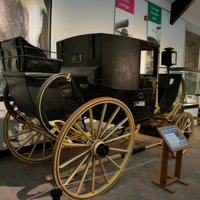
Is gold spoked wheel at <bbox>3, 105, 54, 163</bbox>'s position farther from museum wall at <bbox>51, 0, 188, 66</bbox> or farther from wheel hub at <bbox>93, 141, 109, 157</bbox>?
museum wall at <bbox>51, 0, 188, 66</bbox>

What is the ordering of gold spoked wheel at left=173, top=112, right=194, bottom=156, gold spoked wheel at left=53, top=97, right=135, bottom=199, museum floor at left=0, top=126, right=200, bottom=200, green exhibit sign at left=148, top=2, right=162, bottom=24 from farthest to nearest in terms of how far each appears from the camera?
green exhibit sign at left=148, top=2, right=162, bottom=24 < gold spoked wheel at left=173, top=112, right=194, bottom=156 < museum floor at left=0, top=126, right=200, bottom=200 < gold spoked wheel at left=53, top=97, right=135, bottom=199

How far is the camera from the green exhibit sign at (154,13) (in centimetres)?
496

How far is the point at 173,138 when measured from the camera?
218 cm

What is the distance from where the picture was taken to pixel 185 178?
245 centimetres

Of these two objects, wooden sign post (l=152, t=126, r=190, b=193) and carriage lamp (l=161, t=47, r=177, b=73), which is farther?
carriage lamp (l=161, t=47, r=177, b=73)

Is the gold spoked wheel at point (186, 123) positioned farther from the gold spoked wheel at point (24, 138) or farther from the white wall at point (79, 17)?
the white wall at point (79, 17)

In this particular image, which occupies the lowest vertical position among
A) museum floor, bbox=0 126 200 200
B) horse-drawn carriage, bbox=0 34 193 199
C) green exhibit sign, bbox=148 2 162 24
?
museum floor, bbox=0 126 200 200

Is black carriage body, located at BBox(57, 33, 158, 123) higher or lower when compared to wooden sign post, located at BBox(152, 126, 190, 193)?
higher

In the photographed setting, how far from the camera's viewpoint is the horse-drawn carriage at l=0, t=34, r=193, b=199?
1.83 meters

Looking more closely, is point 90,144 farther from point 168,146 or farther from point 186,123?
point 186,123

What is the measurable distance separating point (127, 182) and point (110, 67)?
3.97 ft

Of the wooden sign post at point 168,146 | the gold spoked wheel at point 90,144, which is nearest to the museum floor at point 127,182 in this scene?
the wooden sign post at point 168,146

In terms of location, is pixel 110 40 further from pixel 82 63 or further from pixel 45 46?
pixel 45 46

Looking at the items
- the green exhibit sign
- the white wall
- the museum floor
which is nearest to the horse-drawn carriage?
the museum floor
